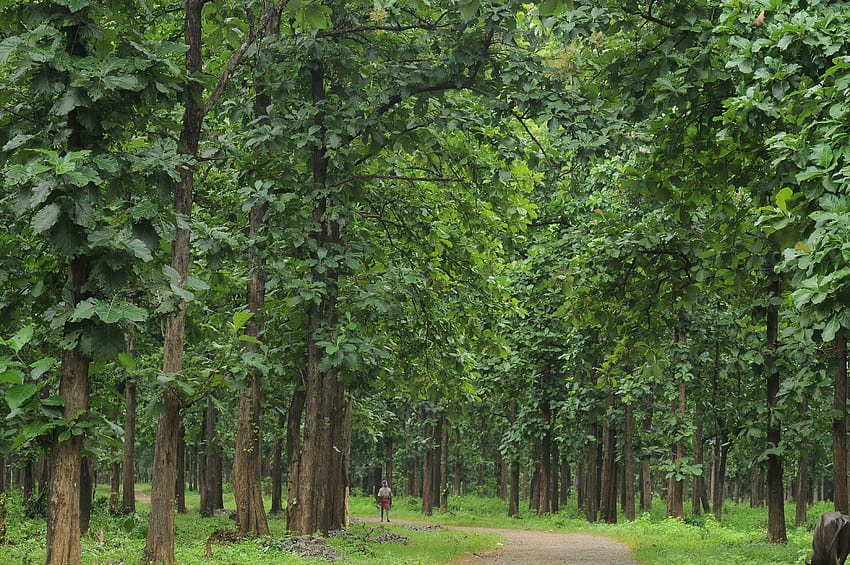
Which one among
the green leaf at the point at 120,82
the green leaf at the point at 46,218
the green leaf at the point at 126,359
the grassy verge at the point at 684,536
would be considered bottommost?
the grassy verge at the point at 684,536

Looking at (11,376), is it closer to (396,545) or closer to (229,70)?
(229,70)

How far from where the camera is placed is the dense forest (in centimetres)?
700

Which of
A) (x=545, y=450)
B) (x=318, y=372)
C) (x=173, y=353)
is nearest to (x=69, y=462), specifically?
(x=173, y=353)

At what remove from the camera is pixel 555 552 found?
1917 centimetres

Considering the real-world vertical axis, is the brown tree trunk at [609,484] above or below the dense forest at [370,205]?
below

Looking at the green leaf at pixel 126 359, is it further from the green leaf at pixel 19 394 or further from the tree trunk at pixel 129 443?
the tree trunk at pixel 129 443

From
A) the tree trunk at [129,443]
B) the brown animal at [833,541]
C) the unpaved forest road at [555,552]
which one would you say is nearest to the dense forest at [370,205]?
the tree trunk at [129,443]

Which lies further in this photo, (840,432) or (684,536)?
(684,536)

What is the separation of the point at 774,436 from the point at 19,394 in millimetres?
14201

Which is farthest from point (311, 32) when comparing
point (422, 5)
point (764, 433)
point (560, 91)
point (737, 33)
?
point (764, 433)

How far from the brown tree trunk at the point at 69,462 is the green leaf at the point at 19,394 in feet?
1.18

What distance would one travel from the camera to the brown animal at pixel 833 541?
9.27m

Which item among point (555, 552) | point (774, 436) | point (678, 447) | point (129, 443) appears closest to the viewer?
point (774, 436)

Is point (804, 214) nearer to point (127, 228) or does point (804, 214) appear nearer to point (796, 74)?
point (796, 74)
